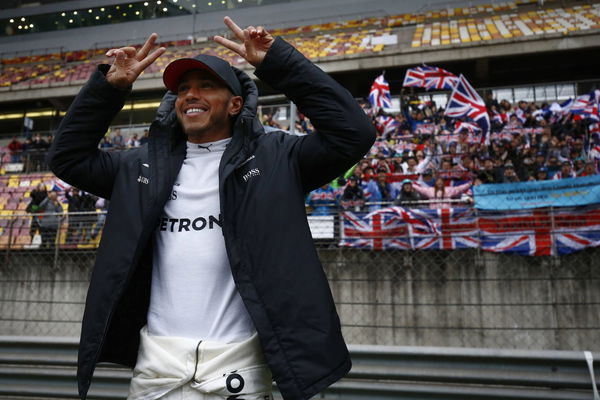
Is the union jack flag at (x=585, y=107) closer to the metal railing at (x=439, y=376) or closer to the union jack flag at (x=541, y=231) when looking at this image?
the union jack flag at (x=541, y=231)

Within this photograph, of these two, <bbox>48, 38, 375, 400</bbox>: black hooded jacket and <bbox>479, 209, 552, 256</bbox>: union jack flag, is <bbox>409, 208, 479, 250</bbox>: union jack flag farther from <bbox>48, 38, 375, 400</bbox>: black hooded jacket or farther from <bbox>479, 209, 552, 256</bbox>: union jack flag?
<bbox>48, 38, 375, 400</bbox>: black hooded jacket

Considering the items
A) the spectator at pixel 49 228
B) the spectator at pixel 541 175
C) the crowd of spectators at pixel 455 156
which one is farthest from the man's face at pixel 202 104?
the spectator at pixel 541 175

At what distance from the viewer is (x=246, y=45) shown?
5.84 ft

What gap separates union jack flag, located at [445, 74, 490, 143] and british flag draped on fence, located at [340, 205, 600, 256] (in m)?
Result: 3.69

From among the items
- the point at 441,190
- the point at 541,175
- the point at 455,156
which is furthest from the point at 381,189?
the point at 541,175

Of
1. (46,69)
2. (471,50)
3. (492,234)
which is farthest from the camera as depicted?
(46,69)

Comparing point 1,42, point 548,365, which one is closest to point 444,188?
point 548,365

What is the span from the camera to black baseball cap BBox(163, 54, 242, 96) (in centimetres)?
183

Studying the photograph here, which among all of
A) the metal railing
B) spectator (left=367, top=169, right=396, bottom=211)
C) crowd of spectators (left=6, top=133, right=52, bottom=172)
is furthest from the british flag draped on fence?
crowd of spectators (left=6, top=133, right=52, bottom=172)

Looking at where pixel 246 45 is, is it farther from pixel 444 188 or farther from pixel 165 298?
pixel 444 188

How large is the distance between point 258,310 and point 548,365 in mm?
2905

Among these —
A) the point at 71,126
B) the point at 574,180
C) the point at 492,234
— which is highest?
the point at 71,126

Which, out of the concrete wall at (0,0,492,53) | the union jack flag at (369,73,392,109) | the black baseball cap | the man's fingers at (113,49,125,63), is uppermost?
the concrete wall at (0,0,492,53)

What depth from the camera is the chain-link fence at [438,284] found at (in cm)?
605
